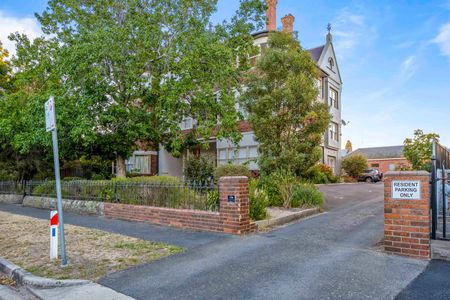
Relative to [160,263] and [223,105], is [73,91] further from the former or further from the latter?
[160,263]

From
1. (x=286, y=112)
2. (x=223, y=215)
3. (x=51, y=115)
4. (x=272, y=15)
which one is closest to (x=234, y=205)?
(x=223, y=215)

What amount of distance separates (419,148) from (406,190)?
1857 cm

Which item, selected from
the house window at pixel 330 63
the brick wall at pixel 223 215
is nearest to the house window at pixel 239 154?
the house window at pixel 330 63

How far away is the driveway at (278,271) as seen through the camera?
14.5 feet

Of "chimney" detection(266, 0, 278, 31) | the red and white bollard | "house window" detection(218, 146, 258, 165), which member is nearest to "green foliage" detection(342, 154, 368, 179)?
"house window" detection(218, 146, 258, 165)

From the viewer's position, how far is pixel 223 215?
26.5ft

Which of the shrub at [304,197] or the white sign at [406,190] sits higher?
the white sign at [406,190]

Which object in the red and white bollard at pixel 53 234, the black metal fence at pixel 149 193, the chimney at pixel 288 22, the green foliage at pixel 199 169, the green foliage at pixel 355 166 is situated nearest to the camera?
the red and white bollard at pixel 53 234

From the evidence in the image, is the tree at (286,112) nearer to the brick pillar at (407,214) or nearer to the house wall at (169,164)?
the brick pillar at (407,214)

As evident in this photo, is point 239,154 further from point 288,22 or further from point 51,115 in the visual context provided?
point 51,115

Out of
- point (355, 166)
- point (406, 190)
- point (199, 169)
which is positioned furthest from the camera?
point (355, 166)

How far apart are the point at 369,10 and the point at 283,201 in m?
7.85

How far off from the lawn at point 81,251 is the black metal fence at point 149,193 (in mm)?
1953

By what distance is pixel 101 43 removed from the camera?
13594 millimetres
